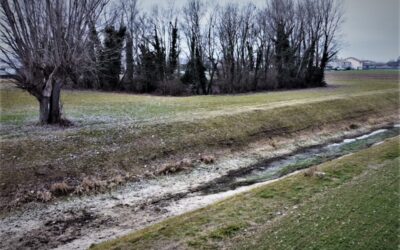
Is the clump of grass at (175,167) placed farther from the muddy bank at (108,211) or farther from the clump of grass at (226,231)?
the clump of grass at (226,231)

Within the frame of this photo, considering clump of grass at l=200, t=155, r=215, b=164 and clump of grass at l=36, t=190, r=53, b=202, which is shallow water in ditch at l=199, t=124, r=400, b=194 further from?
clump of grass at l=36, t=190, r=53, b=202

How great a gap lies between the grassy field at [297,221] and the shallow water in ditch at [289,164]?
6.93 feet

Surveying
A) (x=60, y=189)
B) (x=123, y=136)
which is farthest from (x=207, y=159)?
(x=60, y=189)

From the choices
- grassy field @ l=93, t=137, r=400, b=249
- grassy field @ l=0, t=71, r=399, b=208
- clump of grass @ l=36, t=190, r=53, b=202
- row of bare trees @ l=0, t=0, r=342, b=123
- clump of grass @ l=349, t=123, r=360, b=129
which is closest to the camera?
grassy field @ l=93, t=137, r=400, b=249

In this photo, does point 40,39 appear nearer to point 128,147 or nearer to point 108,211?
point 128,147

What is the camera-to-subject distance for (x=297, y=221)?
6.89 meters

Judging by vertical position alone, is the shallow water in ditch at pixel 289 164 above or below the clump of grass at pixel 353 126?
below

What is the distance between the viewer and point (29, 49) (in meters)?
14.2

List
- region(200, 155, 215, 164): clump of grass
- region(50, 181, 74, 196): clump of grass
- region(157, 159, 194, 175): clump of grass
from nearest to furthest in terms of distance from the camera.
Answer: region(50, 181, 74, 196): clump of grass
region(157, 159, 194, 175): clump of grass
region(200, 155, 215, 164): clump of grass

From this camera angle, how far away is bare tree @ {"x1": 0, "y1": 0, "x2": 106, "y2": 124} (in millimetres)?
14156

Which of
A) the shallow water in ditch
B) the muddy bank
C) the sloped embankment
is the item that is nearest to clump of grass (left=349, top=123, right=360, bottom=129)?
the sloped embankment

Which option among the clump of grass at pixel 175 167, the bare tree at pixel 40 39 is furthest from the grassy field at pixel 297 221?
the bare tree at pixel 40 39

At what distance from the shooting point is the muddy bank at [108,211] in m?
8.17

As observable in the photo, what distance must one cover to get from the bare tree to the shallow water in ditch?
8.04m
